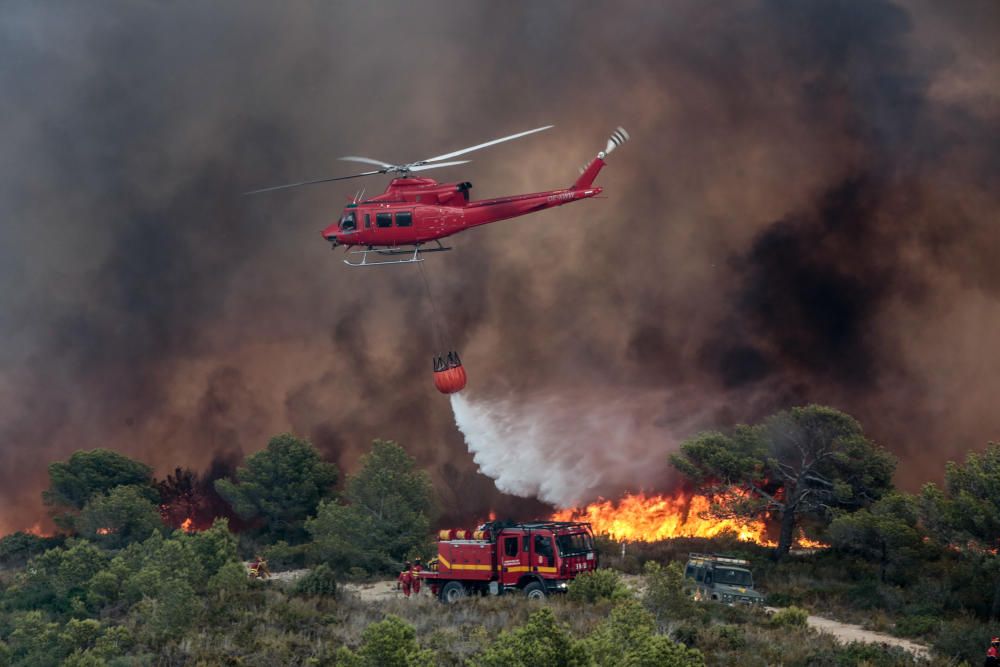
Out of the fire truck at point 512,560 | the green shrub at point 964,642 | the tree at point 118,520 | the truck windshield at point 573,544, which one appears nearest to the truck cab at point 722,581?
the truck windshield at point 573,544

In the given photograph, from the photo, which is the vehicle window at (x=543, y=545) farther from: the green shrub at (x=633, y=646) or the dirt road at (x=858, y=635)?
the green shrub at (x=633, y=646)

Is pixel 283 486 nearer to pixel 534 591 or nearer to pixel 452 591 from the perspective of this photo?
pixel 452 591

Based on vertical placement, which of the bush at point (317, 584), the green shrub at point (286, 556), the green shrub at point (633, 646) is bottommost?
the green shrub at point (633, 646)

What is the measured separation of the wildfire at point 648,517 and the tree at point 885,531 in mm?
14122

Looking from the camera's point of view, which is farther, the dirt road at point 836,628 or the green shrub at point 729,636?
the dirt road at point 836,628

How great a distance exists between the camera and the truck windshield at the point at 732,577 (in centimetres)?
3809

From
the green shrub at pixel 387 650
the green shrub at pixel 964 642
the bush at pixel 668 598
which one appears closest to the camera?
the green shrub at pixel 387 650

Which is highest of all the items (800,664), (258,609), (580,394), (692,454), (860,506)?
(580,394)

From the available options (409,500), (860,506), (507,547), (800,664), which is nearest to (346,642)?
(507,547)

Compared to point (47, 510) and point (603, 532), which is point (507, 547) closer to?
point (603, 532)

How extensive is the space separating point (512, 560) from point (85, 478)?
3792 centimetres

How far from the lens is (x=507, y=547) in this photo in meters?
35.5

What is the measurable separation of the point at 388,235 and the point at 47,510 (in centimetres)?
4575

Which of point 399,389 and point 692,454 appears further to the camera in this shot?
point 399,389
